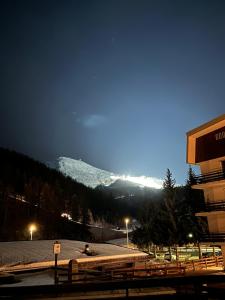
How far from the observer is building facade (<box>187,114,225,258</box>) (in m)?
27.8

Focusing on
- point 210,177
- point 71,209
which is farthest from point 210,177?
point 71,209

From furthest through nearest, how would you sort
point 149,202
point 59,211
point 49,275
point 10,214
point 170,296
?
1. point 59,211
2. point 10,214
3. point 149,202
4. point 49,275
5. point 170,296

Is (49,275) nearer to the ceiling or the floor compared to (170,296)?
nearer to the floor

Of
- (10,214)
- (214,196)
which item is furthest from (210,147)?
(10,214)

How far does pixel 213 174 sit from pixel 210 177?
1.35ft

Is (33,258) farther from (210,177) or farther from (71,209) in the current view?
(71,209)

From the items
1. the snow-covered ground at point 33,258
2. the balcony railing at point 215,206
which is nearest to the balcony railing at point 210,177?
the balcony railing at point 215,206

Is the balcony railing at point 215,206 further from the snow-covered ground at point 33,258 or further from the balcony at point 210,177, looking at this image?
the snow-covered ground at point 33,258

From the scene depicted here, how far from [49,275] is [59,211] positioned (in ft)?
278

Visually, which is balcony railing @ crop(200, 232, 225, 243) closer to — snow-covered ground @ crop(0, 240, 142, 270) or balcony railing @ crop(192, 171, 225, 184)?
balcony railing @ crop(192, 171, 225, 184)

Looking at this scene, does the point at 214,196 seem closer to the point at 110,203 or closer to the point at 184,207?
the point at 184,207

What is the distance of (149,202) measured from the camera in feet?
213

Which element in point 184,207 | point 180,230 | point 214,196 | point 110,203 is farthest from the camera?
point 110,203

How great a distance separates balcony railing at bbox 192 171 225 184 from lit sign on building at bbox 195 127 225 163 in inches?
67.3
